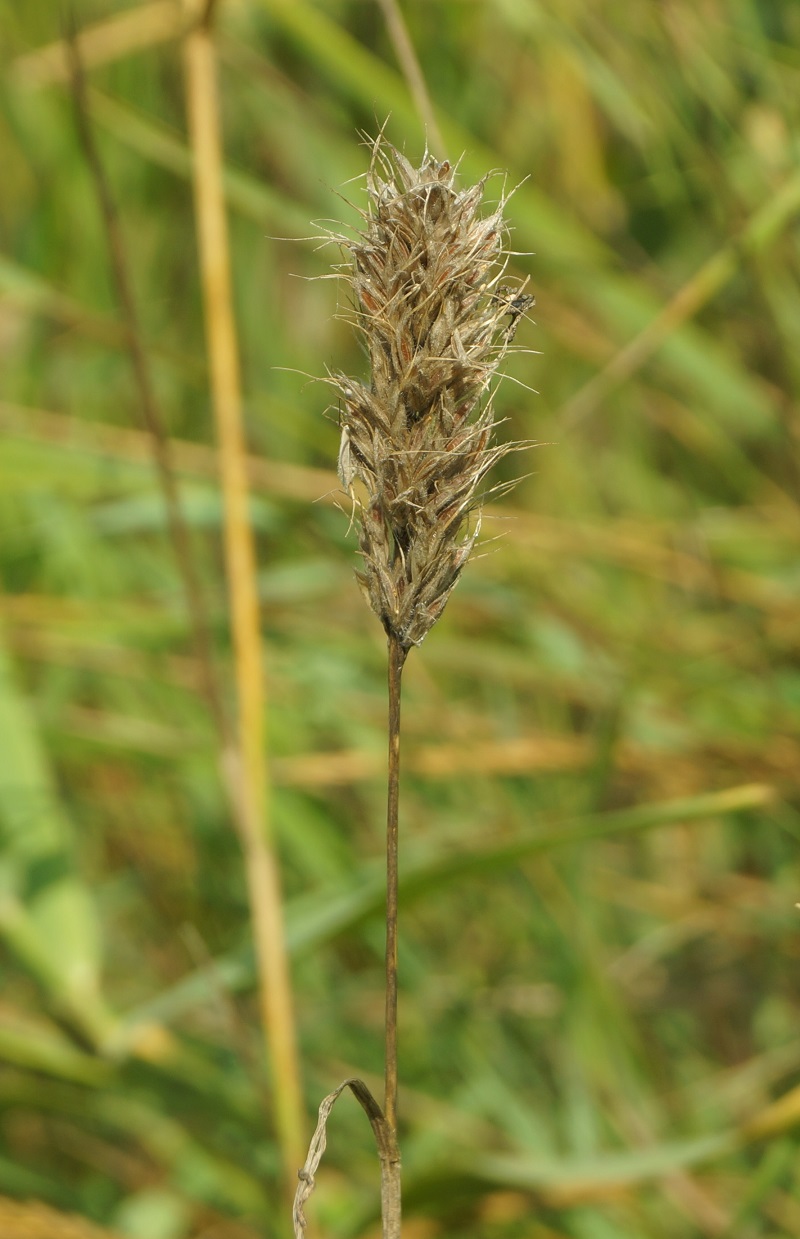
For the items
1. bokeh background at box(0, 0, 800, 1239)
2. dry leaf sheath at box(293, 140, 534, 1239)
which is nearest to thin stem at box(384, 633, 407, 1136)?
dry leaf sheath at box(293, 140, 534, 1239)

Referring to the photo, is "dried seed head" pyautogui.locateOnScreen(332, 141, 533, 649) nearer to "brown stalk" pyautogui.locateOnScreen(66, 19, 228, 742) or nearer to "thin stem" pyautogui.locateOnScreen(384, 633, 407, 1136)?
"thin stem" pyautogui.locateOnScreen(384, 633, 407, 1136)

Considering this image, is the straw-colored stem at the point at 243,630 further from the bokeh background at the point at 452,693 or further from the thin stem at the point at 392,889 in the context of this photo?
the thin stem at the point at 392,889

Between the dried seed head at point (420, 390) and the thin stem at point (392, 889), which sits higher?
the dried seed head at point (420, 390)

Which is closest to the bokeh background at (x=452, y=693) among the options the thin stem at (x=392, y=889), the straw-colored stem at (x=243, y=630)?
the straw-colored stem at (x=243, y=630)

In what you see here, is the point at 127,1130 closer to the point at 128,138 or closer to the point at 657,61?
the point at 128,138

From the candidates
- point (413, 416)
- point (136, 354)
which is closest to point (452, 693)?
point (136, 354)
